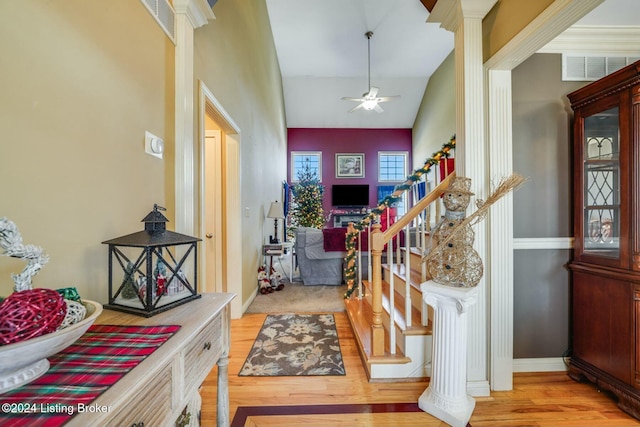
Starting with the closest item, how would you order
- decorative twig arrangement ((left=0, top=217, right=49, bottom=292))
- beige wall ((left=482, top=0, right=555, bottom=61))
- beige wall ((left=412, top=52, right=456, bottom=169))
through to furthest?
decorative twig arrangement ((left=0, top=217, right=49, bottom=292)), beige wall ((left=482, top=0, right=555, bottom=61)), beige wall ((left=412, top=52, right=456, bottom=169))

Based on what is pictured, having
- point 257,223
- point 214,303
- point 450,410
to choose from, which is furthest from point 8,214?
point 257,223

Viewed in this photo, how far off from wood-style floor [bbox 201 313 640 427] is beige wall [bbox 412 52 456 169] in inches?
197

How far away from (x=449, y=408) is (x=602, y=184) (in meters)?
1.88

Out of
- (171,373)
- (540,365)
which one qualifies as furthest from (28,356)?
(540,365)

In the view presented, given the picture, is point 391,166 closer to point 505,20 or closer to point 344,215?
point 344,215

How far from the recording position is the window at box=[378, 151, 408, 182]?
8531mm

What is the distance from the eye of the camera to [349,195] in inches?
330

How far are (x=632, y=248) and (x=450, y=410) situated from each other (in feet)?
5.01

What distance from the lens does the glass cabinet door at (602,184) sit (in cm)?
178

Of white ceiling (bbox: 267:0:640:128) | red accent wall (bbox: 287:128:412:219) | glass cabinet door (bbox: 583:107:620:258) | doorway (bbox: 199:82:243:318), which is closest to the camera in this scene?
glass cabinet door (bbox: 583:107:620:258)

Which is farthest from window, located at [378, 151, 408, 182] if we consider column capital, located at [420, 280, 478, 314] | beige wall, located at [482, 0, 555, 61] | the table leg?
the table leg

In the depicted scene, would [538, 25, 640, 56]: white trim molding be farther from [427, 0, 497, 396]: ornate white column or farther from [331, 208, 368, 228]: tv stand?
[331, 208, 368, 228]: tv stand

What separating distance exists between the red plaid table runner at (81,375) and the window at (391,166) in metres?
8.17

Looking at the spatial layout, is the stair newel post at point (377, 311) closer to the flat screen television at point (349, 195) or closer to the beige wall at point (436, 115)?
the beige wall at point (436, 115)
